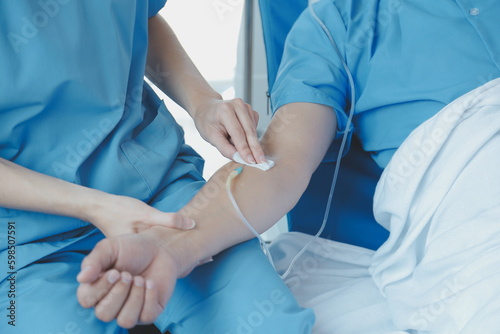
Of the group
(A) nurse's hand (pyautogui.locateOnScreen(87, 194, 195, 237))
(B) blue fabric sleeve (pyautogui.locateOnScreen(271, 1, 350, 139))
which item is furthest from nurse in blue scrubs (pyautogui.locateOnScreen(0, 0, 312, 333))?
(B) blue fabric sleeve (pyautogui.locateOnScreen(271, 1, 350, 139))

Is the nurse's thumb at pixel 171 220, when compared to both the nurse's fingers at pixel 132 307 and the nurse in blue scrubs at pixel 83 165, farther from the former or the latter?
the nurse's fingers at pixel 132 307

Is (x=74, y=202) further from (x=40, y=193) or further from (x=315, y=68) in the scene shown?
(x=315, y=68)

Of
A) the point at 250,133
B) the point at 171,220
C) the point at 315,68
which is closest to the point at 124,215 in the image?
the point at 171,220

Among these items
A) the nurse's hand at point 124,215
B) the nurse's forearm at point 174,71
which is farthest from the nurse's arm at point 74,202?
the nurse's forearm at point 174,71

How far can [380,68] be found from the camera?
4.35 feet

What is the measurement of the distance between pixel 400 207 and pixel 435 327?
262 mm

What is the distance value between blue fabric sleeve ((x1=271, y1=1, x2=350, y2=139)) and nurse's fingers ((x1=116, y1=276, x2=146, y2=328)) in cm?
66

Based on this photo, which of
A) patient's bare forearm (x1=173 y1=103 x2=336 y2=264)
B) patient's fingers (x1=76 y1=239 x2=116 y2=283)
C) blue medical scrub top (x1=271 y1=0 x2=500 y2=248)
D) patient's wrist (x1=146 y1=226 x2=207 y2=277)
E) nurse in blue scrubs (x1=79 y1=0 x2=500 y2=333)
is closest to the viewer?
patient's fingers (x1=76 y1=239 x2=116 y2=283)

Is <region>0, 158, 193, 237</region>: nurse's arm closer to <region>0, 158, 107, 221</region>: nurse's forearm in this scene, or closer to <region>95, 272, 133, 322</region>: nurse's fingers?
<region>0, 158, 107, 221</region>: nurse's forearm

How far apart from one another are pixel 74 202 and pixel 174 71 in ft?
1.46

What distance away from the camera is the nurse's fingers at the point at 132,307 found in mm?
745

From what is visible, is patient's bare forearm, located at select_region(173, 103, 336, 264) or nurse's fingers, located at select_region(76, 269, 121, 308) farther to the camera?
patient's bare forearm, located at select_region(173, 103, 336, 264)

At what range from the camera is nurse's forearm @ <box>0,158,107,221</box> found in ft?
2.96

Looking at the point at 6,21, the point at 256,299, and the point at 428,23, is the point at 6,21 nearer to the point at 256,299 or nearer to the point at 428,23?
the point at 256,299
